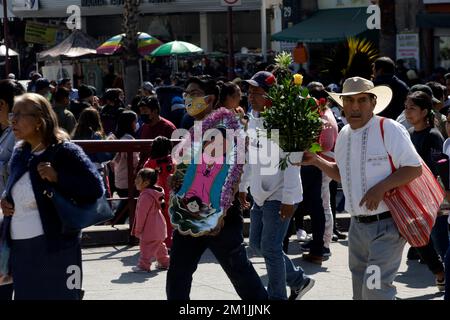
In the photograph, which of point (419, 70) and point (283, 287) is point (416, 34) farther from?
point (283, 287)

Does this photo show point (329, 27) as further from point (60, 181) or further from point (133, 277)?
point (60, 181)

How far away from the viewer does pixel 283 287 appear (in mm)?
7410

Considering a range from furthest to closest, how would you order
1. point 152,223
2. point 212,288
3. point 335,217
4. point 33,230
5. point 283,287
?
point 335,217
point 152,223
point 212,288
point 283,287
point 33,230

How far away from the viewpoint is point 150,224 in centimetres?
957

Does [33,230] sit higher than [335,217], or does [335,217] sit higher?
[33,230]

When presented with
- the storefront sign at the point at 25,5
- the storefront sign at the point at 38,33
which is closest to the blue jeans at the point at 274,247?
the storefront sign at the point at 38,33

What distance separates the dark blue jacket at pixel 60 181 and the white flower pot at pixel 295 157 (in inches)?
51.9

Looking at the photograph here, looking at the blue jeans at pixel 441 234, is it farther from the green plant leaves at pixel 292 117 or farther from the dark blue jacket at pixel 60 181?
the dark blue jacket at pixel 60 181

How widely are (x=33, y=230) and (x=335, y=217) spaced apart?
5.86 metres

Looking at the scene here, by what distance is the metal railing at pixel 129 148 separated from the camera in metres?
10.4

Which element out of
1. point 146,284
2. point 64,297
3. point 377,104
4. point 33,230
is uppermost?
point 377,104

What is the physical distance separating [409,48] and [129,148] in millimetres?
16836
